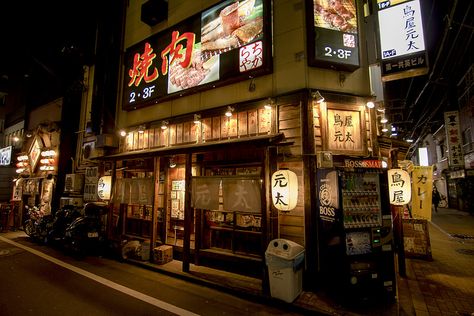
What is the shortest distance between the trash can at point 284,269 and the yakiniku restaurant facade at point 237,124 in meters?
0.69

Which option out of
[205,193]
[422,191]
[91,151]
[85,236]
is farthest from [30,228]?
[422,191]

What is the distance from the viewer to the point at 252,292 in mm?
7203

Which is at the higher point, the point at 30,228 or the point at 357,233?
the point at 357,233

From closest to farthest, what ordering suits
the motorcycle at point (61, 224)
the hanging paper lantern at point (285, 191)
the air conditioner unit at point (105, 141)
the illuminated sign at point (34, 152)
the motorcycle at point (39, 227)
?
the hanging paper lantern at point (285, 191) → the motorcycle at point (61, 224) → the motorcycle at point (39, 227) → the air conditioner unit at point (105, 141) → the illuminated sign at point (34, 152)

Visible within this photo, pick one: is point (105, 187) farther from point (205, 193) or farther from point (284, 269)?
point (284, 269)

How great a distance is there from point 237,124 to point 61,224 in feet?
34.9

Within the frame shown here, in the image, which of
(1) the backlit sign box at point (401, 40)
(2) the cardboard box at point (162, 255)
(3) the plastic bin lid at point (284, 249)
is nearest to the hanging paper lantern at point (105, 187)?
(2) the cardboard box at point (162, 255)

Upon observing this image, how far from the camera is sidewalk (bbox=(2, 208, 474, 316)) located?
20.7 feet

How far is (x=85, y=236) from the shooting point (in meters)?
11.4

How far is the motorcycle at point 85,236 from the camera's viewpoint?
1117cm

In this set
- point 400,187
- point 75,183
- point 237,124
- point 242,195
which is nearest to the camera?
point 242,195

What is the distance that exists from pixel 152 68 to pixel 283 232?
1065 cm

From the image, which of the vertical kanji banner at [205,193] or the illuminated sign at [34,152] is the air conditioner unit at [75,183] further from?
the vertical kanji banner at [205,193]

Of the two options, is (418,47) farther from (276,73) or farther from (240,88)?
(240,88)
